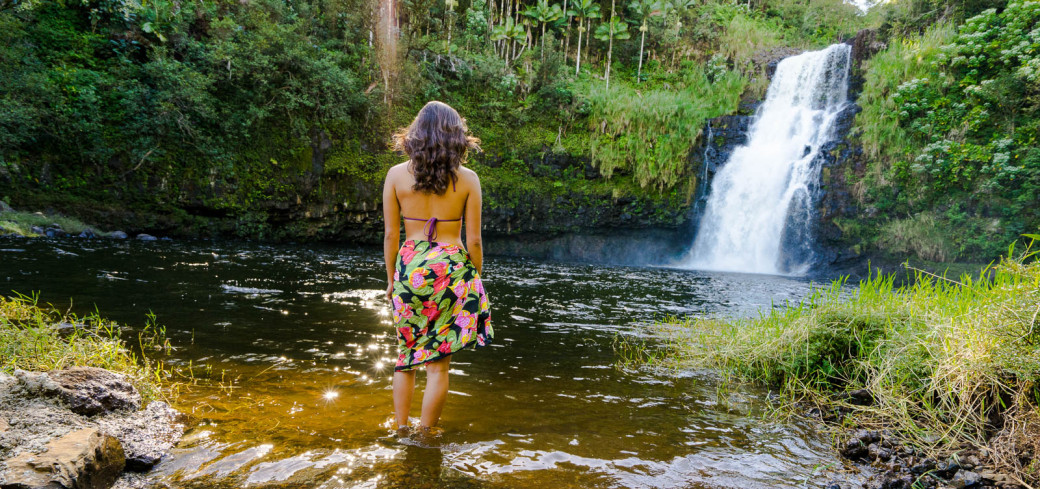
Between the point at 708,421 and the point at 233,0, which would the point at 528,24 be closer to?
the point at 233,0

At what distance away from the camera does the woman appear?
2.87 meters

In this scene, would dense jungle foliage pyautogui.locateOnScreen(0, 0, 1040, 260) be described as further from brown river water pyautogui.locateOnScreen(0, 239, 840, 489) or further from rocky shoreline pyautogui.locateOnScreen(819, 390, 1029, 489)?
rocky shoreline pyautogui.locateOnScreen(819, 390, 1029, 489)

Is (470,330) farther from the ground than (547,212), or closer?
closer

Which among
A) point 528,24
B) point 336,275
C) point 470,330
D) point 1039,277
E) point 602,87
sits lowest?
point 336,275

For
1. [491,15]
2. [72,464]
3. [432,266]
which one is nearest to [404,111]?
[491,15]

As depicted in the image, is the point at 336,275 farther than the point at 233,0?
No

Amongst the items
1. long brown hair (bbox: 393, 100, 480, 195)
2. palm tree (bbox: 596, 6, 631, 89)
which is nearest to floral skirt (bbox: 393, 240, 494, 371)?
long brown hair (bbox: 393, 100, 480, 195)

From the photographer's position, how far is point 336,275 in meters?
10.7

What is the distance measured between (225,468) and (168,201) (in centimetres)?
1782

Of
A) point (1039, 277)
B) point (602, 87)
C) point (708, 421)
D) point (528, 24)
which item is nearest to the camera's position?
point (1039, 277)

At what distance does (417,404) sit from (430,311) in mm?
1011

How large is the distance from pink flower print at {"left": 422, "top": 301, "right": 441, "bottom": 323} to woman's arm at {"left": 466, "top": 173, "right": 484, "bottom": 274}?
0.37 metres

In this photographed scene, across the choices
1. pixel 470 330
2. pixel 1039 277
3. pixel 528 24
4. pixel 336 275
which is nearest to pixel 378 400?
pixel 470 330

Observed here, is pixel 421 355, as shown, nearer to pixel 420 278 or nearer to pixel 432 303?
pixel 432 303
